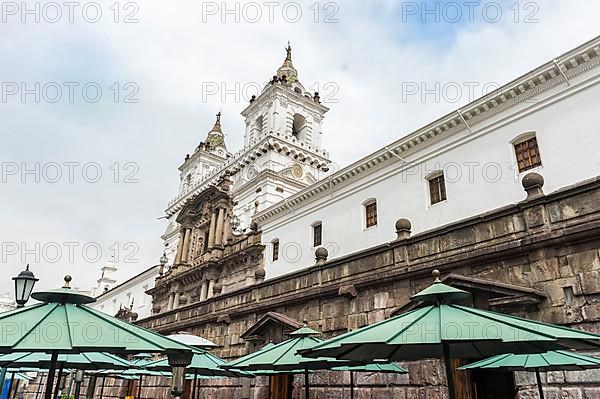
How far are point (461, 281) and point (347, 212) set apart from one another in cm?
1328

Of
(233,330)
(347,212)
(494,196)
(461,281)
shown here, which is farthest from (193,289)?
(461,281)

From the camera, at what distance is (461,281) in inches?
329

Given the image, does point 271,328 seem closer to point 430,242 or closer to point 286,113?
point 430,242

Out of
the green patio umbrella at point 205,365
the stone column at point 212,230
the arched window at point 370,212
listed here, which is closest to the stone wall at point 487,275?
the green patio umbrella at point 205,365

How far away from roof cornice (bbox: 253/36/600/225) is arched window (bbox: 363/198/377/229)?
1.54m

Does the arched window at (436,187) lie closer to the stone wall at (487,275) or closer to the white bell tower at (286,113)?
the stone wall at (487,275)

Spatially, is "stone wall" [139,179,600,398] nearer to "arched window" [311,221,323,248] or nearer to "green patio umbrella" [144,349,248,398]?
"green patio umbrella" [144,349,248,398]

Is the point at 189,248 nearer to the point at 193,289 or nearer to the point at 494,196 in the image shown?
the point at 193,289

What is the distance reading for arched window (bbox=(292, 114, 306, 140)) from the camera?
127 ft

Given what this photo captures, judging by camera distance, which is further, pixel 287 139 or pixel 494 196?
pixel 287 139

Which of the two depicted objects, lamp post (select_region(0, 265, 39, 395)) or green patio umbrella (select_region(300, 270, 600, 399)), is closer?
green patio umbrella (select_region(300, 270, 600, 399))

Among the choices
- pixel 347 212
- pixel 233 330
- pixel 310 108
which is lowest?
pixel 233 330

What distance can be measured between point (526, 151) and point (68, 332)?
1536cm

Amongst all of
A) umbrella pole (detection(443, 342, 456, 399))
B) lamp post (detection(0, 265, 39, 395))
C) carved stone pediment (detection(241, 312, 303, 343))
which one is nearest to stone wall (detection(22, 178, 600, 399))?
carved stone pediment (detection(241, 312, 303, 343))
